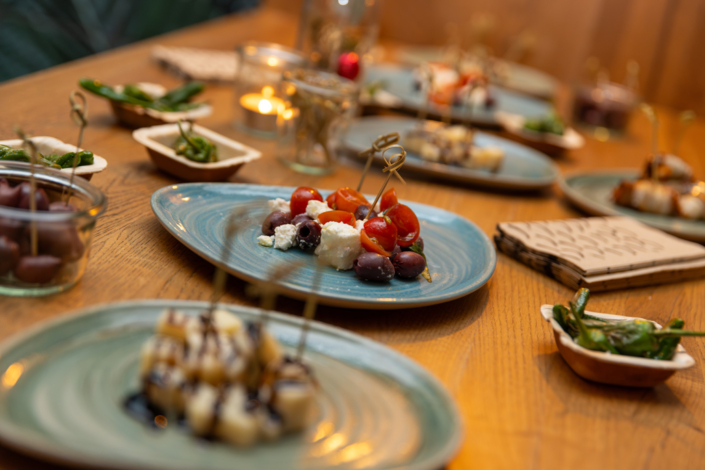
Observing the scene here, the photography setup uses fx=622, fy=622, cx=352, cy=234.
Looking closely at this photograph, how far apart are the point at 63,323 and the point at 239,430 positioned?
25 centimetres

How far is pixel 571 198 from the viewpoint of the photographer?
72.4 inches

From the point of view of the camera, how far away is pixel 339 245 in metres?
1.03

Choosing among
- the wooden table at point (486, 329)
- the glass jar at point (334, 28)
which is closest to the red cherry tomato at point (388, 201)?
the wooden table at point (486, 329)

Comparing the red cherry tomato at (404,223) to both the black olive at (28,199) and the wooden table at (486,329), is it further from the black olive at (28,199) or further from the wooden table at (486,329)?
the black olive at (28,199)

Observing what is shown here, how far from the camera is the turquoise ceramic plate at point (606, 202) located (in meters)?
1.73

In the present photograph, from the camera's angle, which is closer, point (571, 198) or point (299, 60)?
point (571, 198)

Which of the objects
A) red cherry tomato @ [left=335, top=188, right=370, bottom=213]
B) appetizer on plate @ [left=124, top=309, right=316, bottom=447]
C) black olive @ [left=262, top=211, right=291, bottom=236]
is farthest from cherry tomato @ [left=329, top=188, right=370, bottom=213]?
appetizer on plate @ [left=124, top=309, right=316, bottom=447]

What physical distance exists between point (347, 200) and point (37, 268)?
540 mm

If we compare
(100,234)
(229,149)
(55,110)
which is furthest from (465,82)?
(100,234)

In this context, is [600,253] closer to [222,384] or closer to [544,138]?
[222,384]

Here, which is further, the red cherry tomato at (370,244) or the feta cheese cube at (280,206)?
the feta cheese cube at (280,206)

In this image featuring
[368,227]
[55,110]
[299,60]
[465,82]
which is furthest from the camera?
[465,82]

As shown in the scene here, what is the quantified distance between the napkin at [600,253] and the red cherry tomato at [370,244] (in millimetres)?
428

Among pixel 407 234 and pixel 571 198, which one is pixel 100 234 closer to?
pixel 407 234
